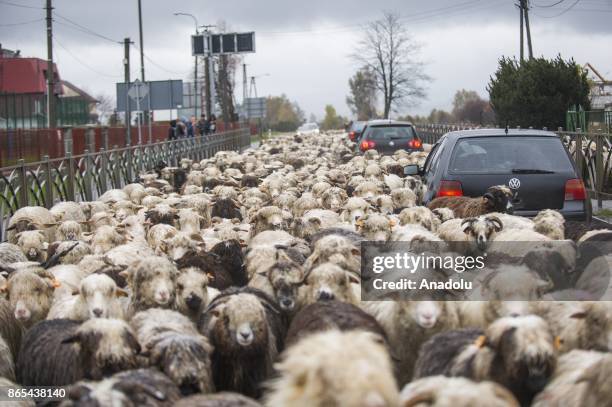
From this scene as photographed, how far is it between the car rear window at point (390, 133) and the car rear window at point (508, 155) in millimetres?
13885

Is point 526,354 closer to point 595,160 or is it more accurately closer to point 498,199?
point 498,199

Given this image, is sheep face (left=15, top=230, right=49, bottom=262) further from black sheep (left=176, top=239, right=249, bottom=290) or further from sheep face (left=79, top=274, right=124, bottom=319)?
sheep face (left=79, top=274, right=124, bottom=319)

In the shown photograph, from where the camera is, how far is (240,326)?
5.92 meters

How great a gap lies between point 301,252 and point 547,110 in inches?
899

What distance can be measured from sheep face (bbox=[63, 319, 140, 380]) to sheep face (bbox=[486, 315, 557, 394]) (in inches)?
92.6

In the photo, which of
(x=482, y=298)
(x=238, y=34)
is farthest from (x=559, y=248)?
(x=238, y=34)

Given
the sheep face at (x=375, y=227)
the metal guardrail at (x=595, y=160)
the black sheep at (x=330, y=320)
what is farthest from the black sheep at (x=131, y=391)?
the metal guardrail at (x=595, y=160)

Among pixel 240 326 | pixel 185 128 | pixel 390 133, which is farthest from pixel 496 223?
pixel 185 128

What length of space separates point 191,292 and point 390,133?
18230 millimetres

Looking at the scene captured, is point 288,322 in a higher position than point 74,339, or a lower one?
lower

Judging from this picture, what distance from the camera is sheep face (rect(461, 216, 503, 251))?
27.8 feet

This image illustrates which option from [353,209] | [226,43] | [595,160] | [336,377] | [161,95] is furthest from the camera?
[226,43]

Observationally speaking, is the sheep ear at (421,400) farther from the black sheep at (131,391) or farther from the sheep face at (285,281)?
the sheep face at (285,281)

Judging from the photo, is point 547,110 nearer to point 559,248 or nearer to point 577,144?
point 577,144
